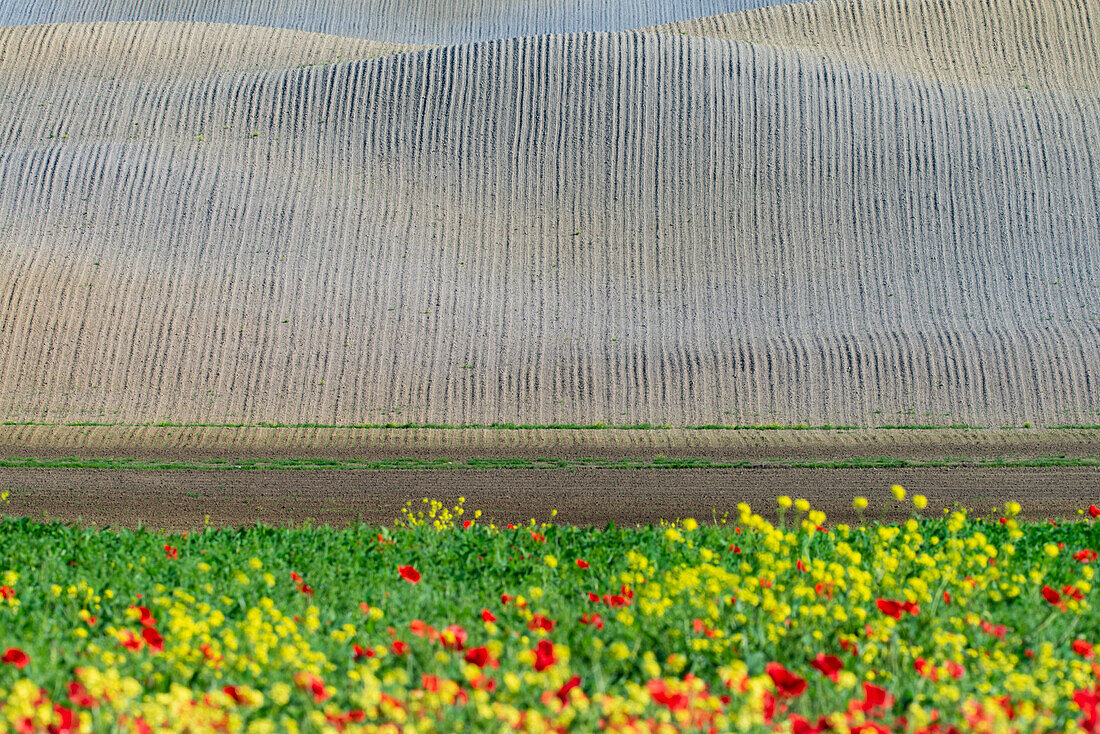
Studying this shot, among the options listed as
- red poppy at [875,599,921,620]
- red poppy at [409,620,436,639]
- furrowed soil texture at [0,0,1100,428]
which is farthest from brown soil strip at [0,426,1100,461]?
red poppy at [409,620,436,639]

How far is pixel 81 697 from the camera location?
3.01 meters

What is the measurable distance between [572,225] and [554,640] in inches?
736

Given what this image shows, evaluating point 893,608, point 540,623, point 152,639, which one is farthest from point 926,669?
point 152,639

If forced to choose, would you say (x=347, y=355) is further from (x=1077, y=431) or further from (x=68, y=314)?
(x=1077, y=431)

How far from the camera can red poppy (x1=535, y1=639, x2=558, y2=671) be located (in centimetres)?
328

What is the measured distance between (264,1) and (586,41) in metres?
26.6

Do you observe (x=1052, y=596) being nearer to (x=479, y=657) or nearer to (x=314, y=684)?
(x=479, y=657)

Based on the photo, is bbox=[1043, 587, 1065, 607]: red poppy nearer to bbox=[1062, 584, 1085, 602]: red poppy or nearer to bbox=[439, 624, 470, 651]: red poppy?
bbox=[1062, 584, 1085, 602]: red poppy

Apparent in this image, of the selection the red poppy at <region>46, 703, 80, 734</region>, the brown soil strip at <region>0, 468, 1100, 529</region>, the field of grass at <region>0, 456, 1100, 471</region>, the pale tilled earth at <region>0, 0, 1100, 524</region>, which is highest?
the pale tilled earth at <region>0, 0, 1100, 524</region>

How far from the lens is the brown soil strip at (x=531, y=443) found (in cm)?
1397

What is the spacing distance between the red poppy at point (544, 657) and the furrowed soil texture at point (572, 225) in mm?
12770

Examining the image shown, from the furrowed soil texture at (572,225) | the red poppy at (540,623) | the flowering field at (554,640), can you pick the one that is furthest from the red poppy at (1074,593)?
the furrowed soil texture at (572,225)

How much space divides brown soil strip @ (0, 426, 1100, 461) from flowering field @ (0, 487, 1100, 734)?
7.68m

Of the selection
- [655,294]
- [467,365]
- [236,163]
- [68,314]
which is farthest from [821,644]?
[236,163]
